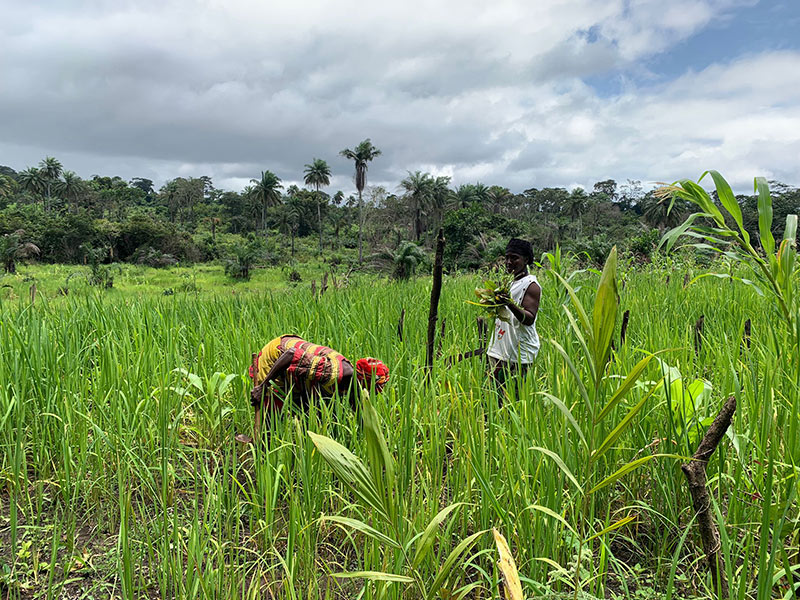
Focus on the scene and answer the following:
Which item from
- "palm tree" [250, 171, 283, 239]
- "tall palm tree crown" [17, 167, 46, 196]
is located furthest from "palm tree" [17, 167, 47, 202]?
"palm tree" [250, 171, 283, 239]

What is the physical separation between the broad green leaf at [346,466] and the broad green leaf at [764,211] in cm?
146

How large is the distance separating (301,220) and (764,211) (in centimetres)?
5685

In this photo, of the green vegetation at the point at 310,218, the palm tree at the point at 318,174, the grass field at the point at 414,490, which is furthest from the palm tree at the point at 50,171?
the grass field at the point at 414,490

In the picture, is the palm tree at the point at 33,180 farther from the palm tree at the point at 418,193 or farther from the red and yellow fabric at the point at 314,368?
the red and yellow fabric at the point at 314,368

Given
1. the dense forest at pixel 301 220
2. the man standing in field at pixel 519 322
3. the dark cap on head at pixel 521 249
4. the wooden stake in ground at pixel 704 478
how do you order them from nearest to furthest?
the wooden stake in ground at pixel 704 478 < the man standing in field at pixel 519 322 < the dark cap on head at pixel 521 249 < the dense forest at pixel 301 220

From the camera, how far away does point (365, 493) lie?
719 millimetres

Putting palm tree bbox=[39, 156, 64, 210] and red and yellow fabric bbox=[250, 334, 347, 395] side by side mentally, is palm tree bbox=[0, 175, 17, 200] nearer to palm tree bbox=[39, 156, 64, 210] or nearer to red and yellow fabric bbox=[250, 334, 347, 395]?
palm tree bbox=[39, 156, 64, 210]

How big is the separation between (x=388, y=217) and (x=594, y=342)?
49.4 metres

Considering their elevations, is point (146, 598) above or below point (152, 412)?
below

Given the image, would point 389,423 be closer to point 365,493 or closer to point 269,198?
point 365,493

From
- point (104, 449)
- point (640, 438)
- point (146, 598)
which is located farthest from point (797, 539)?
point (104, 449)

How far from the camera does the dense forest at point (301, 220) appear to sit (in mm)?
31547

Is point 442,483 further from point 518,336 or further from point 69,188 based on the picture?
point 69,188

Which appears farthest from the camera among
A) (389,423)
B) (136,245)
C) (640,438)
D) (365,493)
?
(136,245)
